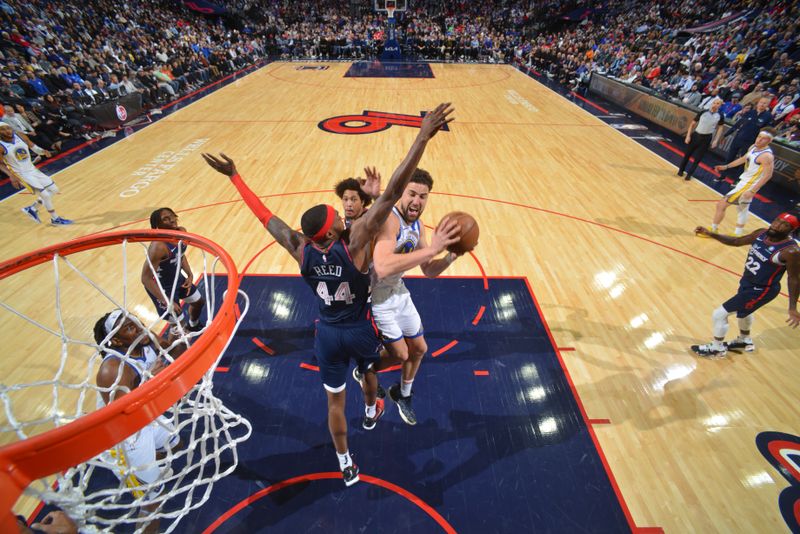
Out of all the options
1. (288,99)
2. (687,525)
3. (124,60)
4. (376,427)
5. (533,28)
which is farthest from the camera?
(533,28)

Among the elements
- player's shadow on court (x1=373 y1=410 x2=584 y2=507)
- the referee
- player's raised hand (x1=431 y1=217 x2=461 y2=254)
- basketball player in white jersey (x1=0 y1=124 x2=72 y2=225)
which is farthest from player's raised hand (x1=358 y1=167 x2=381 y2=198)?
the referee

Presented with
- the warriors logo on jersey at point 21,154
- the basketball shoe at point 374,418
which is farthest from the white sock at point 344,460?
the warriors logo on jersey at point 21,154

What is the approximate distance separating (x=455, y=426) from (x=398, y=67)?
20.9 meters

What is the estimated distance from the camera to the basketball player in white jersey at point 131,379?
2268mm

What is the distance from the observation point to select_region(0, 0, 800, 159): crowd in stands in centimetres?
1103

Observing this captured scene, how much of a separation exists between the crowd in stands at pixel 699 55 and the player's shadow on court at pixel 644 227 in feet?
13.2

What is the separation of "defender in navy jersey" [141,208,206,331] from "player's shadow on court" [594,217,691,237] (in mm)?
6506

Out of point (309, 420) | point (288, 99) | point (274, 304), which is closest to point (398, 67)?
point (288, 99)

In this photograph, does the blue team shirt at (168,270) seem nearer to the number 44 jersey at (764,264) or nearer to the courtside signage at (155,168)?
the courtside signage at (155,168)

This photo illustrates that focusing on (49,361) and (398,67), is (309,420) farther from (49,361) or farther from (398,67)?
(398,67)

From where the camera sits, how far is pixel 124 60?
15578 millimetres

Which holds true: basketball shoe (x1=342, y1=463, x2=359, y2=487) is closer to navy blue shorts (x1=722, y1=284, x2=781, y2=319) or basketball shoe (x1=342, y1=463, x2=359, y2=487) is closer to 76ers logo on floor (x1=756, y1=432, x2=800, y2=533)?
76ers logo on floor (x1=756, y1=432, x2=800, y2=533)

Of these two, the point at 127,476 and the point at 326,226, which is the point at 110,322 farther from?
the point at 326,226

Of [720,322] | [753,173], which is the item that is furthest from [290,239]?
[753,173]
